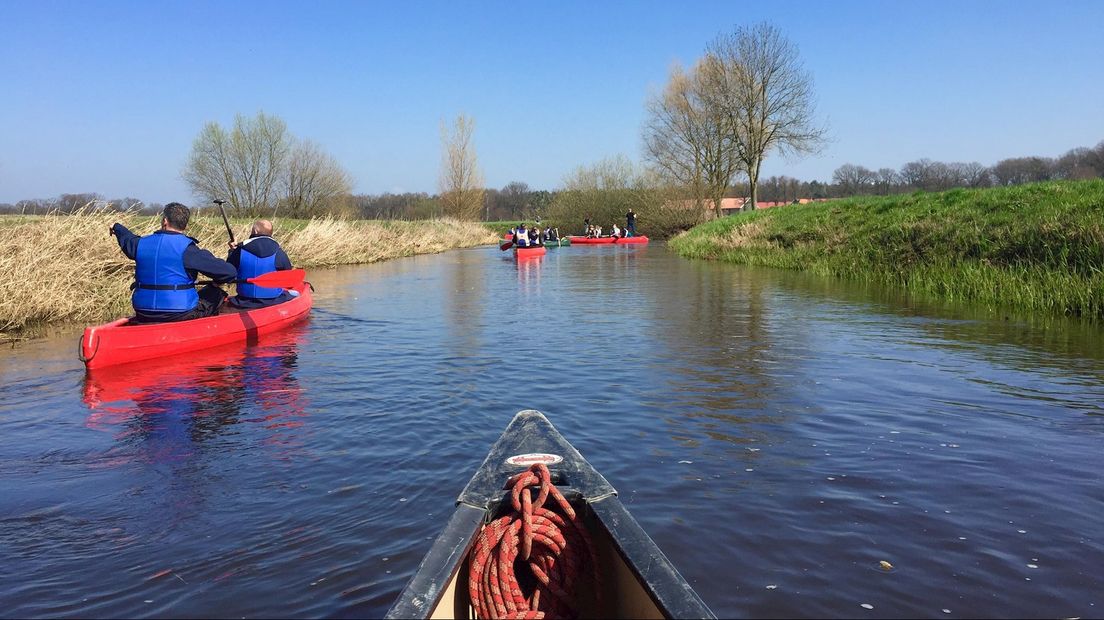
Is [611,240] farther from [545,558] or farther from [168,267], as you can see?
[545,558]

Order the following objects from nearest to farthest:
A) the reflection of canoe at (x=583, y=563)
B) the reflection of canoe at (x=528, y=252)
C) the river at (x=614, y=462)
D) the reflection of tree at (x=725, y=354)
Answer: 1. the reflection of canoe at (x=583, y=563)
2. the river at (x=614, y=462)
3. the reflection of tree at (x=725, y=354)
4. the reflection of canoe at (x=528, y=252)

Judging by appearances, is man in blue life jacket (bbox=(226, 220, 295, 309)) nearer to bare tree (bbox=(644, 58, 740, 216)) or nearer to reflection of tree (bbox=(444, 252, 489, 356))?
reflection of tree (bbox=(444, 252, 489, 356))

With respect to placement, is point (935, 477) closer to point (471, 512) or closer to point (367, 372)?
point (471, 512)

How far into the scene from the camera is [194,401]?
21.5ft

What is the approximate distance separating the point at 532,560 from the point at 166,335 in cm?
689

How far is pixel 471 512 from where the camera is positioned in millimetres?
2793

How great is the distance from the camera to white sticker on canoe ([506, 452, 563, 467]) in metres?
3.31

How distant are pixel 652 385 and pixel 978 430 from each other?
2663 mm

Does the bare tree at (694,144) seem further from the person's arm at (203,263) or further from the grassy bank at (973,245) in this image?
the person's arm at (203,263)

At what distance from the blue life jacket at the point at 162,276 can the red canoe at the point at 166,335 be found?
0.24 metres

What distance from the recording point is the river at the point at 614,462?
10.3 ft

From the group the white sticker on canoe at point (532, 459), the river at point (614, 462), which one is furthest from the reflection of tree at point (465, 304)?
the white sticker on canoe at point (532, 459)

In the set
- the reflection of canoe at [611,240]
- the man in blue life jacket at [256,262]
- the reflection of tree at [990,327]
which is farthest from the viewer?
the reflection of canoe at [611,240]

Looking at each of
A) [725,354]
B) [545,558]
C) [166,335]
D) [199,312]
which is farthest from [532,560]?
[199,312]
